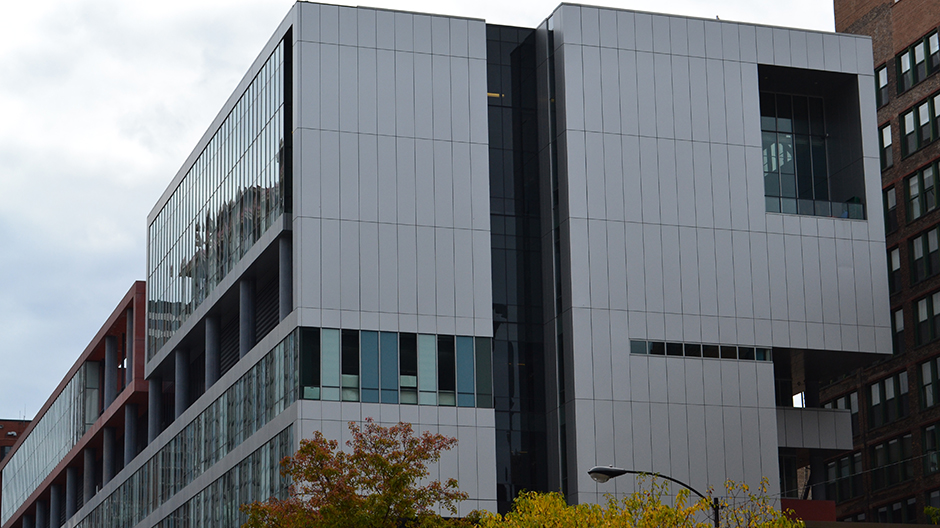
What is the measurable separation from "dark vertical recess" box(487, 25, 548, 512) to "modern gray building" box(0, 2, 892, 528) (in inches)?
3.4

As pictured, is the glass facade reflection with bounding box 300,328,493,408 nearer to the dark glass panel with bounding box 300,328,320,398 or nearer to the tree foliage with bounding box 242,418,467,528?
the dark glass panel with bounding box 300,328,320,398

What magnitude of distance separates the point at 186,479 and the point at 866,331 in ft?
102

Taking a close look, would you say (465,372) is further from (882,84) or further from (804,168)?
(882,84)

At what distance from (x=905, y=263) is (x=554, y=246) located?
26.3m

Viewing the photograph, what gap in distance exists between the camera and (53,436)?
100 metres

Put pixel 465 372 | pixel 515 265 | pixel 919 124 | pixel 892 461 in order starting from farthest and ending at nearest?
pixel 919 124 < pixel 892 461 < pixel 515 265 < pixel 465 372

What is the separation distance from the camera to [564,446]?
5409 cm

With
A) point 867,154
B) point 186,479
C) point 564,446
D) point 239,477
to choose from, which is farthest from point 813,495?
point 186,479

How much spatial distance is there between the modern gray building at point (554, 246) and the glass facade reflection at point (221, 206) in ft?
1.05

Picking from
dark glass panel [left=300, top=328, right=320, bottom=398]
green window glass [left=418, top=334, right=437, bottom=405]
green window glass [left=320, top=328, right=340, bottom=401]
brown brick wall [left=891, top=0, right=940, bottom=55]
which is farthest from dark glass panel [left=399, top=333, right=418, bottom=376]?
brown brick wall [left=891, top=0, right=940, bottom=55]

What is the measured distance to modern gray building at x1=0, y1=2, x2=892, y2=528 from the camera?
53.4 m

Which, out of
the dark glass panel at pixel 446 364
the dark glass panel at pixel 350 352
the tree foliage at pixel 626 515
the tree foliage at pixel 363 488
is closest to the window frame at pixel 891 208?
the dark glass panel at pixel 446 364

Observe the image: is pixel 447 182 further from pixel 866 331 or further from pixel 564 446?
pixel 866 331

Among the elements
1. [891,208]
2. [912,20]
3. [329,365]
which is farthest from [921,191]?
[329,365]
